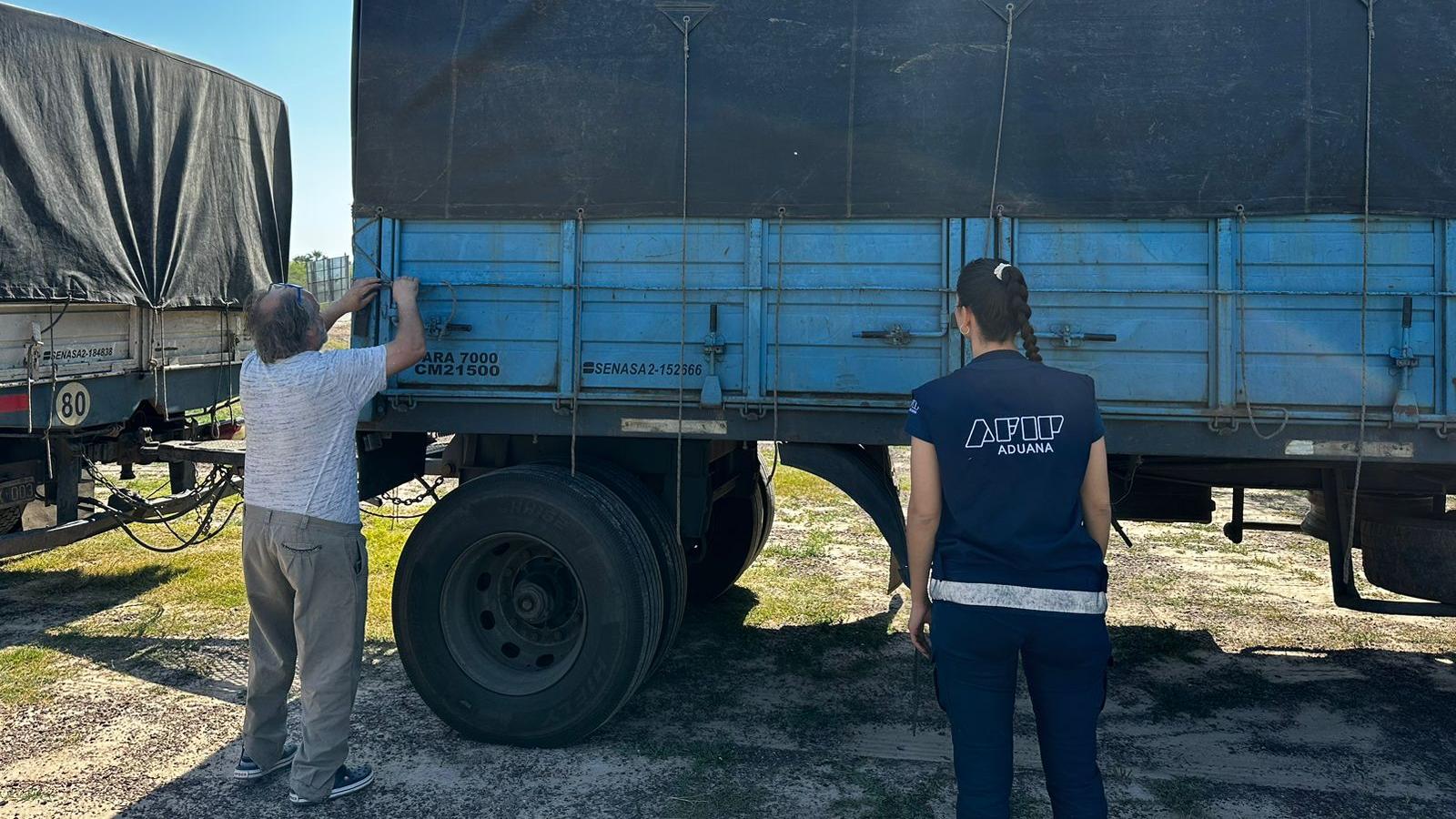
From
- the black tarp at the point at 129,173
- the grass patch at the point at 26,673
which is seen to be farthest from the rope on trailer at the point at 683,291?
the black tarp at the point at 129,173

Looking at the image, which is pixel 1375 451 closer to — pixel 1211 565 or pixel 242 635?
pixel 1211 565

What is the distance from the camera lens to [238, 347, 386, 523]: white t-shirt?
3.85 m

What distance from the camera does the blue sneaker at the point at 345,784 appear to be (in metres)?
3.92

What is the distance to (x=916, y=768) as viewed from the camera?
428cm

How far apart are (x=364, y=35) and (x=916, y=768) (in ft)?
12.8

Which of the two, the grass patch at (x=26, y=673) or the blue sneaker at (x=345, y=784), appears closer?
the blue sneaker at (x=345, y=784)

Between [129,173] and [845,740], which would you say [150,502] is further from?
[845,740]

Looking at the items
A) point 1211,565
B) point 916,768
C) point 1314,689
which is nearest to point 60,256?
point 916,768

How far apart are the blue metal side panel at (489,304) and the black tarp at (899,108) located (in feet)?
0.38

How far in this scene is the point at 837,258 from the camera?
4.32 m

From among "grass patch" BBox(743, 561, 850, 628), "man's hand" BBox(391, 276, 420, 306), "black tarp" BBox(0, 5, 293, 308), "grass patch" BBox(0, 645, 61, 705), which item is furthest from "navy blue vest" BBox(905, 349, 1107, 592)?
"black tarp" BBox(0, 5, 293, 308)

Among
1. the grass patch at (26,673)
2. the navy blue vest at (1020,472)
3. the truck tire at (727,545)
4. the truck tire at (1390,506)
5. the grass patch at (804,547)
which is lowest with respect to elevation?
the grass patch at (26,673)

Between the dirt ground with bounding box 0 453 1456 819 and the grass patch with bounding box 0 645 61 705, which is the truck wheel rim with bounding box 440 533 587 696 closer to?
the dirt ground with bounding box 0 453 1456 819

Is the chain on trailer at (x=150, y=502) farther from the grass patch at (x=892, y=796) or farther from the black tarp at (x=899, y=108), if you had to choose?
the grass patch at (x=892, y=796)
